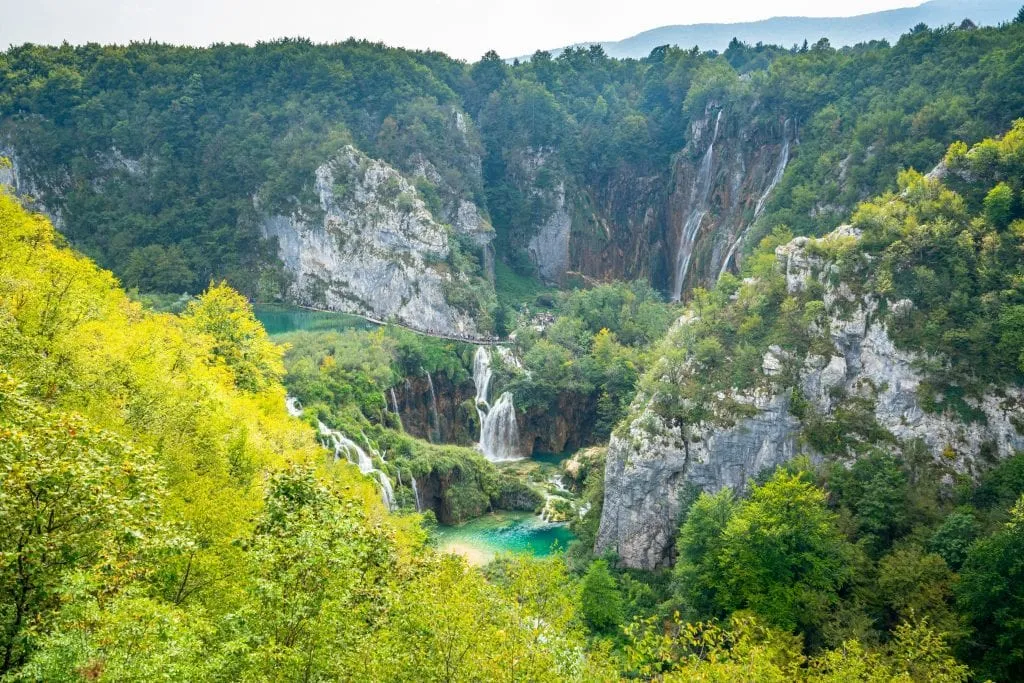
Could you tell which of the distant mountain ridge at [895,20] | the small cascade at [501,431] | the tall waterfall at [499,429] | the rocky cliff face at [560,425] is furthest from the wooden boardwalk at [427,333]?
the distant mountain ridge at [895,20]

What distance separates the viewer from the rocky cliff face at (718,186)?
73.2m

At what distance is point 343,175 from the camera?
3150 inches

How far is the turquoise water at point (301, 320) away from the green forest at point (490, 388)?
2.28 meters

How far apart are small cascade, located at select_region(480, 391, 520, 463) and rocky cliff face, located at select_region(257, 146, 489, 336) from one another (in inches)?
589

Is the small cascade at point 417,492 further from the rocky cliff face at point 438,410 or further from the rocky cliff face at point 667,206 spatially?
the rocky cliff face at point 667,206

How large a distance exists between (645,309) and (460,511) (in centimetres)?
A: 3131

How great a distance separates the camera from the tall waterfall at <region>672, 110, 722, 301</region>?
263 ft

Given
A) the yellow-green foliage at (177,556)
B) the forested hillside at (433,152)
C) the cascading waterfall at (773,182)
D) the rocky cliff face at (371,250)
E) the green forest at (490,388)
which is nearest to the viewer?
the yellow-green foliage at (177,556)

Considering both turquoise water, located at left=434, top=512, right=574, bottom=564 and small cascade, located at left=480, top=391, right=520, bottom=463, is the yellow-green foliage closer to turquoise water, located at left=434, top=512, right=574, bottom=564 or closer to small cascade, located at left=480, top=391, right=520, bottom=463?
turquoise water, located at left=434, top=512, right=574, bottom=564

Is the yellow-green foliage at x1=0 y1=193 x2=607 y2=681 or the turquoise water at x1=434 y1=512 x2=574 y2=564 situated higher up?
the yellow-green foliage at x1=0 y1=193 x2=607 y2=681

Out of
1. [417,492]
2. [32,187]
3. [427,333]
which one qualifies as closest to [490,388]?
[427,333]

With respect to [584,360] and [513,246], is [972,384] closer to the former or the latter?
[584,360]

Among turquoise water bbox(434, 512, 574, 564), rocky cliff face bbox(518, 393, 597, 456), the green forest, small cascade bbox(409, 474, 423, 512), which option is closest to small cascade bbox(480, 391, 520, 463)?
rocky cliff face bbox(518, 393, 597, 456)

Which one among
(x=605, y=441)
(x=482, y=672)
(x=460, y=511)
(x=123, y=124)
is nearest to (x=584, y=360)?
(x=605, y=441)
